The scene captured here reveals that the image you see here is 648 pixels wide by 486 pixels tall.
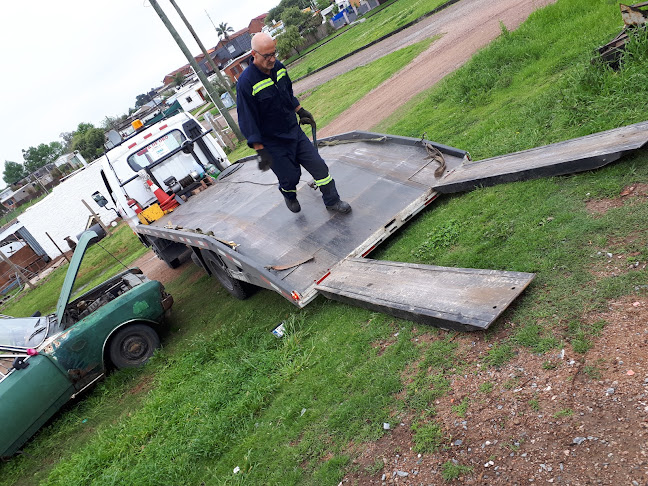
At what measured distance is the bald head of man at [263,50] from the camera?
183 inches

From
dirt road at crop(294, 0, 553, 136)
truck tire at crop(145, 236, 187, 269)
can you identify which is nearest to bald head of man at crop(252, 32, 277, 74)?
truck tire at crop(145, 236, 187, 269)

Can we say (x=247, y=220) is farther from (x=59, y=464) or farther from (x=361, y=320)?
(x=59, y=464)

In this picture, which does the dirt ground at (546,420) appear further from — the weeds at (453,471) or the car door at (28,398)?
the car door at (28,398)

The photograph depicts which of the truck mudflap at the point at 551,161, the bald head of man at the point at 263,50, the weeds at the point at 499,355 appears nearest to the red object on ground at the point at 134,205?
the bald head of man at the point at 263,50

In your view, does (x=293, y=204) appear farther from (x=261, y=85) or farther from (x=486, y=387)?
(x=486, y=387)

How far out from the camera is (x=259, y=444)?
11.4ft

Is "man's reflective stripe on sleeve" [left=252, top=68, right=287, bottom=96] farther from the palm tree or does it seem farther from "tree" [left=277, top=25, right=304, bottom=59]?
the palm tree

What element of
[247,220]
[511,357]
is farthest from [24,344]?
[511,357]

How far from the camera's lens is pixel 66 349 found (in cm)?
544

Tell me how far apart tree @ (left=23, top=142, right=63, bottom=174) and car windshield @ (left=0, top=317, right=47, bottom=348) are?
286 ft

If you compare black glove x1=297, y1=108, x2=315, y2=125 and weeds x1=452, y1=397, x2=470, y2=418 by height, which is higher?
black glove x1=297, y1=108, x2=315, y2=125

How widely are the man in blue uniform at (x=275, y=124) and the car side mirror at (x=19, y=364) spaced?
3.50 m

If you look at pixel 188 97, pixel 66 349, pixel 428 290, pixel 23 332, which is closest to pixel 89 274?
pixel 23 332

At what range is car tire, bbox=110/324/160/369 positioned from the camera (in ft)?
19.2
